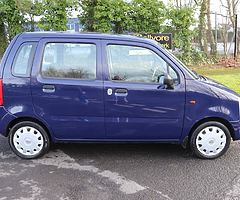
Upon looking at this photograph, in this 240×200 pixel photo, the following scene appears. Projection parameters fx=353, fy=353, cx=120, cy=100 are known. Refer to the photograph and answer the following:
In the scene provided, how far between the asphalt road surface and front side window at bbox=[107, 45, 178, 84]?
3.70 feet

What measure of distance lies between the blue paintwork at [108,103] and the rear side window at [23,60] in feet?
0.22

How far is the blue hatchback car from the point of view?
15.1 ft

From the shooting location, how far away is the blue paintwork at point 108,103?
460cm

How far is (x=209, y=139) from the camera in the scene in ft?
15.6

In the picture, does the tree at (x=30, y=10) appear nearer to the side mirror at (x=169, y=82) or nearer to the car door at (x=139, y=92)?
the car door at (x=139, y=92)

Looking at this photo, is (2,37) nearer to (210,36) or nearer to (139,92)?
(210,36)

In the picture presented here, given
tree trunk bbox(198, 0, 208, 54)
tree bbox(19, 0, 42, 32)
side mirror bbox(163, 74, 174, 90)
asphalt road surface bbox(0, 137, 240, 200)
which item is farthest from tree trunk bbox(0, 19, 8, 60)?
side mirror bbox(163, 74, 174, 90)

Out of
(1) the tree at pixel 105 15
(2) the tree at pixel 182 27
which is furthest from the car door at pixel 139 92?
(2) the tree at pixel 182 27

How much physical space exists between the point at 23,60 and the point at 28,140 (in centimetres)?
109

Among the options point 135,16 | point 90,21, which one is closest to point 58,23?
point 90,21

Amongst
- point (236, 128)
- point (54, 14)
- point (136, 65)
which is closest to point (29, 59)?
point (136, 65)

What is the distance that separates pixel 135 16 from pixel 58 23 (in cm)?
280

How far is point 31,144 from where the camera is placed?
4.84 metres

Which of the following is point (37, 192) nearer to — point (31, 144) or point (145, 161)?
point (31, 144)
